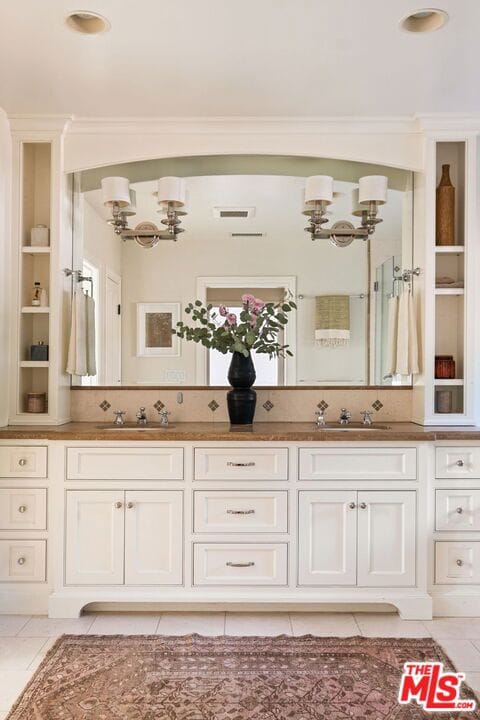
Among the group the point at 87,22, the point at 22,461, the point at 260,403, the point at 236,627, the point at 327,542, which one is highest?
the point at 87,22

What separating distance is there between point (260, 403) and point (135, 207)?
4.33 ft

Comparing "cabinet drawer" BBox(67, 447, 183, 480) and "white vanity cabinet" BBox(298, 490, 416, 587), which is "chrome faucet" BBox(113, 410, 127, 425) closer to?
"cabinet drawer" BBox(67, 447, 183, 480)

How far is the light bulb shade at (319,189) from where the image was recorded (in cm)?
293

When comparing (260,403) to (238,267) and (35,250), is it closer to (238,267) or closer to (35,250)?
(238,267)

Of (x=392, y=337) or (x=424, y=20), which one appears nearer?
(x=424, y=20)

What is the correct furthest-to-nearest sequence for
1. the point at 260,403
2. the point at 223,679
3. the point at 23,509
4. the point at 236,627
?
the point at 260,403
the point at 23,509
the point at 236,627
the point at 223,679

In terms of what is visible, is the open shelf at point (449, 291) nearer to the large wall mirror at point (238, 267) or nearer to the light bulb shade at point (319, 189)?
the large wall mirror at point (238, 267)

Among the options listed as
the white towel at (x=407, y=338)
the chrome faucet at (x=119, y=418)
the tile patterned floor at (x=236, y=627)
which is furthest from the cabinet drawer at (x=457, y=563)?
the chrome faucet at (x=119, y=418)

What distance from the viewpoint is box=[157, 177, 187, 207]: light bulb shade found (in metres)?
2.96

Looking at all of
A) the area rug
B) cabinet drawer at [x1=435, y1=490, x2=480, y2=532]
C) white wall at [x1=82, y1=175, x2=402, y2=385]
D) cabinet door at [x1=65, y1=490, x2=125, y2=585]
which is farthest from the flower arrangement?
the area rug

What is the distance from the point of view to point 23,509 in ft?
8.60

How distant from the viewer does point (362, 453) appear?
2584 millimetres

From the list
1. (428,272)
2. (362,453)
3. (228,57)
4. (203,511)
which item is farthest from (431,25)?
(203,511)

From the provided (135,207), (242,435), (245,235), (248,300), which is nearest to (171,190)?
(135,207)
